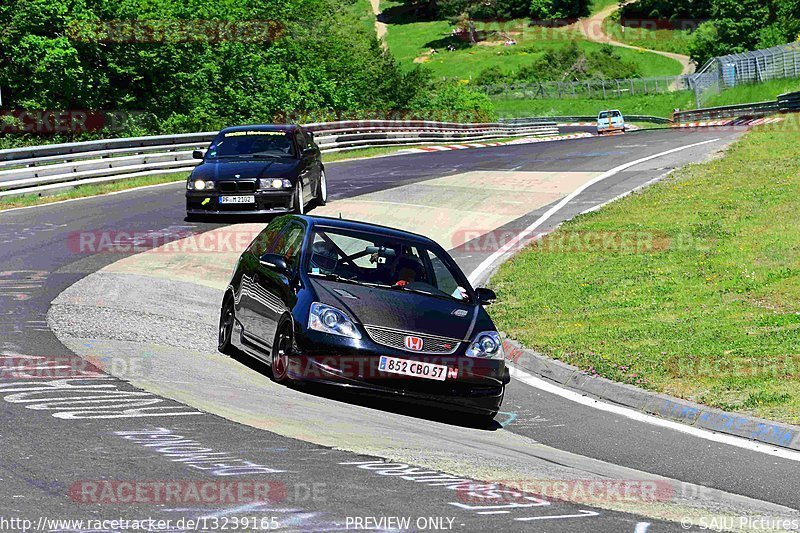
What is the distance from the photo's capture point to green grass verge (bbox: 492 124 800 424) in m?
11.6

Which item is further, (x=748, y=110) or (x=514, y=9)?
(x=514, y=9)

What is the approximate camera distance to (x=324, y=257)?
10898mm

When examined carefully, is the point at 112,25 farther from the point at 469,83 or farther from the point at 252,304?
the point at 469,83

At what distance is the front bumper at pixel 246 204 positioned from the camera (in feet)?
69.6

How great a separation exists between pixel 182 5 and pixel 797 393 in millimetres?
50469

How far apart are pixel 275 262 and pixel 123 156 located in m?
23.5

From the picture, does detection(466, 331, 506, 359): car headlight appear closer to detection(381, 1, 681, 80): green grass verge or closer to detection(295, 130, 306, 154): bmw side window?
detection(295, 130, 306, 154): bmw side window

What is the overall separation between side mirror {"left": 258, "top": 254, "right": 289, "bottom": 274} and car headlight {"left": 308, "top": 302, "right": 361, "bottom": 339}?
2.86 feet

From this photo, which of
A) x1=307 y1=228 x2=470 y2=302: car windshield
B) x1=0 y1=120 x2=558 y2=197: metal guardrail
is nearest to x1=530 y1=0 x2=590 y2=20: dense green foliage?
x1=0 y1=120 x2=558 y2=197: metal guardrail

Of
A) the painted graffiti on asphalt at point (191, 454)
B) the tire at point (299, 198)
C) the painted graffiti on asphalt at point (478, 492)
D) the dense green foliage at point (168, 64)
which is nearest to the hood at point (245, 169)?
the tire at point (299, 198)

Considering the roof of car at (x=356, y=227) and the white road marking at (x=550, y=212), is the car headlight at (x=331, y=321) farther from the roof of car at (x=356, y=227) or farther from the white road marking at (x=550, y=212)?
the white road marking at (x=550, y=212)

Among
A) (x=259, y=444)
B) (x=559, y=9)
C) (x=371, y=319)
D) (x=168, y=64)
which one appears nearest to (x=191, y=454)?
(x=259, y=444)

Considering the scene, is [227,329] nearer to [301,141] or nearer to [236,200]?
[236,200]

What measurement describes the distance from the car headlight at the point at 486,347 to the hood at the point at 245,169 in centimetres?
1184
